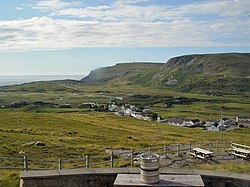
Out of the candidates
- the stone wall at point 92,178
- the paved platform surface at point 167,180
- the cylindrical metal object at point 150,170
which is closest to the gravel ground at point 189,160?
the stone wall at point 92,178

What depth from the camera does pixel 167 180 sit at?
25.4 ft

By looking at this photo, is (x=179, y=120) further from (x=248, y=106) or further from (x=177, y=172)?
(x=177, y=172)

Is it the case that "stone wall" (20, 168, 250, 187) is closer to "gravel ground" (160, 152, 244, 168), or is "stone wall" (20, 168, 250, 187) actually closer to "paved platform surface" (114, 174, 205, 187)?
"paved platform surface" (114, 174, 205, 187)

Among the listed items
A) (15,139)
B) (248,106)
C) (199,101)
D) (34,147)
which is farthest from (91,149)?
(199,101)

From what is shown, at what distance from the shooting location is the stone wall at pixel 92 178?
8.49 meters

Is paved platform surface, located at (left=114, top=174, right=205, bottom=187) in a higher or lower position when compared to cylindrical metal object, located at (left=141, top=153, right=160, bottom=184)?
lower

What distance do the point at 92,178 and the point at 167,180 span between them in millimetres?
2047

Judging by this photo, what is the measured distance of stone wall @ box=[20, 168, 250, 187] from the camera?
27.9 feet

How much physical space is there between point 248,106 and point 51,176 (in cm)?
16589

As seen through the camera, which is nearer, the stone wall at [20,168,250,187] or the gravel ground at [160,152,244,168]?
the stone wall at [20,168,250,187]

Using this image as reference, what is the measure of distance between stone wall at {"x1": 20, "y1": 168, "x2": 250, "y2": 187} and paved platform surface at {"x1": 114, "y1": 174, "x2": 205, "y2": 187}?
61 centimetres

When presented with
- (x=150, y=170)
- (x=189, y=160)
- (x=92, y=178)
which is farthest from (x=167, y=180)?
(x=189, y=160)

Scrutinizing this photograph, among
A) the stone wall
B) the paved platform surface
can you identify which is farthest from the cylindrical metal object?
the stone wall

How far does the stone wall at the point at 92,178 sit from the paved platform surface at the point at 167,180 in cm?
61
